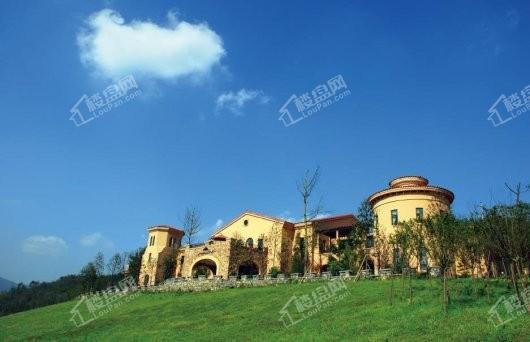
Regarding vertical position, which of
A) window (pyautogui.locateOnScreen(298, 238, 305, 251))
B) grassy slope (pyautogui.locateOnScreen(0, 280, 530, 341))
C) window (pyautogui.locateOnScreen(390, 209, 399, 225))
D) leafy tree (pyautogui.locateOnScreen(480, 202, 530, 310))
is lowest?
grassy slope (pyautogui.locateOnScreen(0, 280, 530, 341))

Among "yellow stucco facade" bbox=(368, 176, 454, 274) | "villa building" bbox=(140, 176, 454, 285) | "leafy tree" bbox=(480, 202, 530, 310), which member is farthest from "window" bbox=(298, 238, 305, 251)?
"leafy tree" bbox=(480, 202, 530, 310)

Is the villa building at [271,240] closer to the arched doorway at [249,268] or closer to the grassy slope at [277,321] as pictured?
the arched doorway at [249,268]

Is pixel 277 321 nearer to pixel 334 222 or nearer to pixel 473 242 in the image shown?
pixel 473 242

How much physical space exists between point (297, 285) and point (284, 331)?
42.1 ft

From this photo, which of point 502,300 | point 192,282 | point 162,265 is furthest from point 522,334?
point 162,265

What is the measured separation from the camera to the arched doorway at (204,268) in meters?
45.2

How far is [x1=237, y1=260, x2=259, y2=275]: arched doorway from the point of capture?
44375 mm

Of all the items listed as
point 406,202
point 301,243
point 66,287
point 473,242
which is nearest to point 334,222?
point 301,243

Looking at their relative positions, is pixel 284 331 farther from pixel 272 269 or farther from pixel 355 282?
pixel 272 269

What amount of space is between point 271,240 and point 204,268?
734 cm

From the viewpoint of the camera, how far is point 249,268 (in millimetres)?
45531

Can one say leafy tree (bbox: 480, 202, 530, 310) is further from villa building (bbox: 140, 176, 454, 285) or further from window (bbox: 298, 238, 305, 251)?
window (bbox: 298, 238, 305, 251)

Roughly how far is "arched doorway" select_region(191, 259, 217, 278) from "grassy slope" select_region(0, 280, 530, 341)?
871 cm

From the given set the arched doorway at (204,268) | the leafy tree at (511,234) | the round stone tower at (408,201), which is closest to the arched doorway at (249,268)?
the arched doorway at (204,268)
